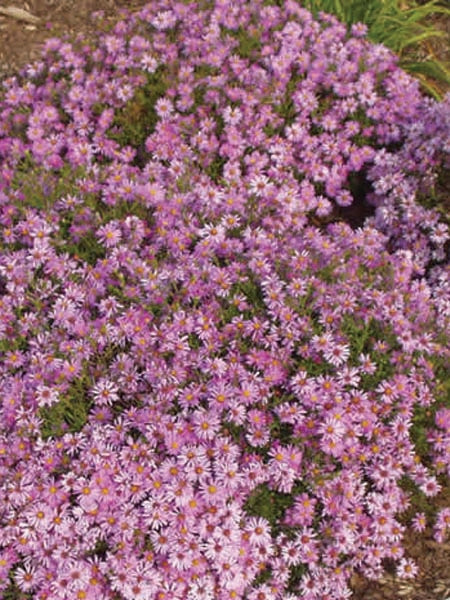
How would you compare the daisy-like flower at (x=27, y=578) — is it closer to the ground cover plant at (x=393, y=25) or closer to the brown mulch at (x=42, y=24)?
the brown mulch at (x=42, y=24)

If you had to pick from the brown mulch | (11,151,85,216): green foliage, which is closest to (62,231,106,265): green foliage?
(11,151,85,216): green foliage

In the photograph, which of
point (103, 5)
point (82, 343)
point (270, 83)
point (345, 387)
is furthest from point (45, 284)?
point (103, 5)

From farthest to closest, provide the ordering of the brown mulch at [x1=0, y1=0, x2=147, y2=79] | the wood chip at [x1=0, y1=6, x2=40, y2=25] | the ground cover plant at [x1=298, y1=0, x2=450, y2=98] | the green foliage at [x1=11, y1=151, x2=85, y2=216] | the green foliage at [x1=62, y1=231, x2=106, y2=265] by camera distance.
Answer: the wood chip at [x1=0, y1=6, x2=40, y2=25] < the brown mulch at [x1=0, y1=0, x2=147, y2=79] < the ground cover plant at [x1=298, y1=0, x2=450, y2=98] < the green foliage at [x1=11, y1=151, x2=85, y2=216] < the green foliage at [x1=62, y1=231, x2=106, y2=265]

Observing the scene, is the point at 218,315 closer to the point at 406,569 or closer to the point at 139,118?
the point at 406,569

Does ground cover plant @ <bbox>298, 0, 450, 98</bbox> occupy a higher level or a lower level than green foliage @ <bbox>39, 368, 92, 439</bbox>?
higher

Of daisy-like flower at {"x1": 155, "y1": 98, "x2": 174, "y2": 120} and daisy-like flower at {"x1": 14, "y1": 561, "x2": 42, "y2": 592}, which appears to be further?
daisy-like flower at {"x1": 155, "y1": 98, "x2": 174, "y2": 120}

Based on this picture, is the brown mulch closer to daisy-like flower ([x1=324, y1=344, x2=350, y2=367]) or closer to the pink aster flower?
the pink aster flower

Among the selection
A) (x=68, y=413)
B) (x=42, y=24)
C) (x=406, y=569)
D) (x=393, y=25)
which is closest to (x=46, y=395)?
(x=68, y=413)
